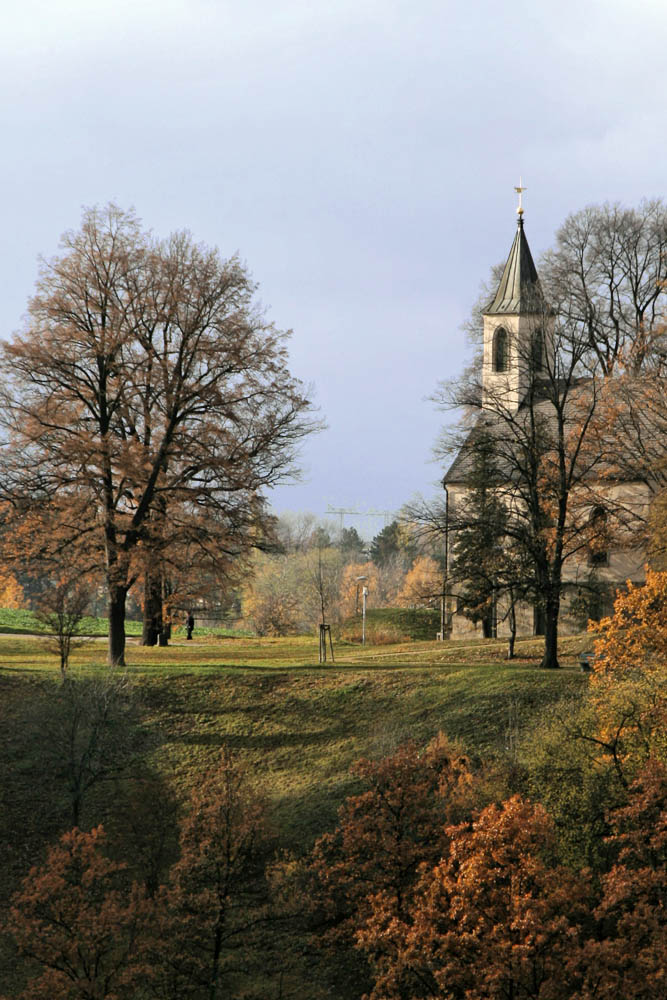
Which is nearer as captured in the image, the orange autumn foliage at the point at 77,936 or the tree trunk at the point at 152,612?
the orange autumn foliage at the point at 77,936

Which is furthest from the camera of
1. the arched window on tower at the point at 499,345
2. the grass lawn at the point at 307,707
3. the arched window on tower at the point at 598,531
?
the arched window on tower at the point at 499,345

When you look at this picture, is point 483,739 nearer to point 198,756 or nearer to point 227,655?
point 198,756

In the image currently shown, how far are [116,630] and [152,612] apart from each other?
7.79 metres

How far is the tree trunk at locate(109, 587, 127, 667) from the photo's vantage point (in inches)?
1250

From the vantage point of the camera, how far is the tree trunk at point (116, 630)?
104ft

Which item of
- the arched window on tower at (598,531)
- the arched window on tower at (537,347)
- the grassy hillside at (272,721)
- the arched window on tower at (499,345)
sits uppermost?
the arched window on tower at (499,345)

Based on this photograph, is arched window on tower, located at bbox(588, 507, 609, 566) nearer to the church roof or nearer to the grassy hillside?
the grassy hillside

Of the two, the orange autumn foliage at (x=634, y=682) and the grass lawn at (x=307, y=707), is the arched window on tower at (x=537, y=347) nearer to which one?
the grass lawn at (x=307, y=707)

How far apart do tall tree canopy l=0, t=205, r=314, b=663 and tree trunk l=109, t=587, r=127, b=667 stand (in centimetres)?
5

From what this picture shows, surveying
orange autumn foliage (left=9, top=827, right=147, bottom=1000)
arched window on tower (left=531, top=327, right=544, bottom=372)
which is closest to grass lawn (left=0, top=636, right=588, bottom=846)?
orange autumn foliage (left=9, top=827, right=147, bottom=1000)

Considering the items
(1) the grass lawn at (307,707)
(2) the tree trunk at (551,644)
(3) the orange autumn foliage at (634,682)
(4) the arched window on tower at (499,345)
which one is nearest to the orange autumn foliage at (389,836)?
(1) the grass lawn at (307,707)

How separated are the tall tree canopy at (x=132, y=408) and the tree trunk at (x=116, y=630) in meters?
0.05

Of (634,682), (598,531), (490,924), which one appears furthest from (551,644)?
(490,924)

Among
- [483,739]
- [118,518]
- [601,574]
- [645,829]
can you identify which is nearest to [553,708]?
[483,739]
